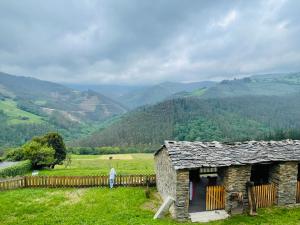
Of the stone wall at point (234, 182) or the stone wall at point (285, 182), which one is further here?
the stone wall at point (285, 182)

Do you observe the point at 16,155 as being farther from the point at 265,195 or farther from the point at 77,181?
the point at 265,195

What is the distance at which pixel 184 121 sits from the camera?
182000mm

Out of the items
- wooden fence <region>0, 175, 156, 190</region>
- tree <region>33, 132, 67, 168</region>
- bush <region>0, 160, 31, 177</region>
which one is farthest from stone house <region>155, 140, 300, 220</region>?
tree <region>33, 132, 67, 168</region>

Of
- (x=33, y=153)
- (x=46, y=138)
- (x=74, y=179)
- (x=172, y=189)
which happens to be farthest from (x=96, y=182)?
(x=46, y=138)

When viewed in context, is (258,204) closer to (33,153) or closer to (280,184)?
(280,184)

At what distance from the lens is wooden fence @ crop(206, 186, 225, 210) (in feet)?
60.1

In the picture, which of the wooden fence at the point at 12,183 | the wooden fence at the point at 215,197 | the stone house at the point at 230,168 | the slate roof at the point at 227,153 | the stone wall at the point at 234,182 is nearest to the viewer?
the stone house at the point at 230,168

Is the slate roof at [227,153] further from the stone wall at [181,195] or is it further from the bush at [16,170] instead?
the bush at [16,170]

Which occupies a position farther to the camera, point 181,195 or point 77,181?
point 77,181

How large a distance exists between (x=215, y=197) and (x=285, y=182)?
511 centimetres

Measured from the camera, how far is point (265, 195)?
18.9 metres

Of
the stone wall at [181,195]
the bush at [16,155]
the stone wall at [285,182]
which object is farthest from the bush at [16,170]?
the stone wall at [285,182]

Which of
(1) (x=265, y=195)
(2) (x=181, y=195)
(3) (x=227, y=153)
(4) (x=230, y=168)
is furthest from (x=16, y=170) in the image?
(1) (x=265, y=195)

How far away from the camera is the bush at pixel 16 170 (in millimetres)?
32319
